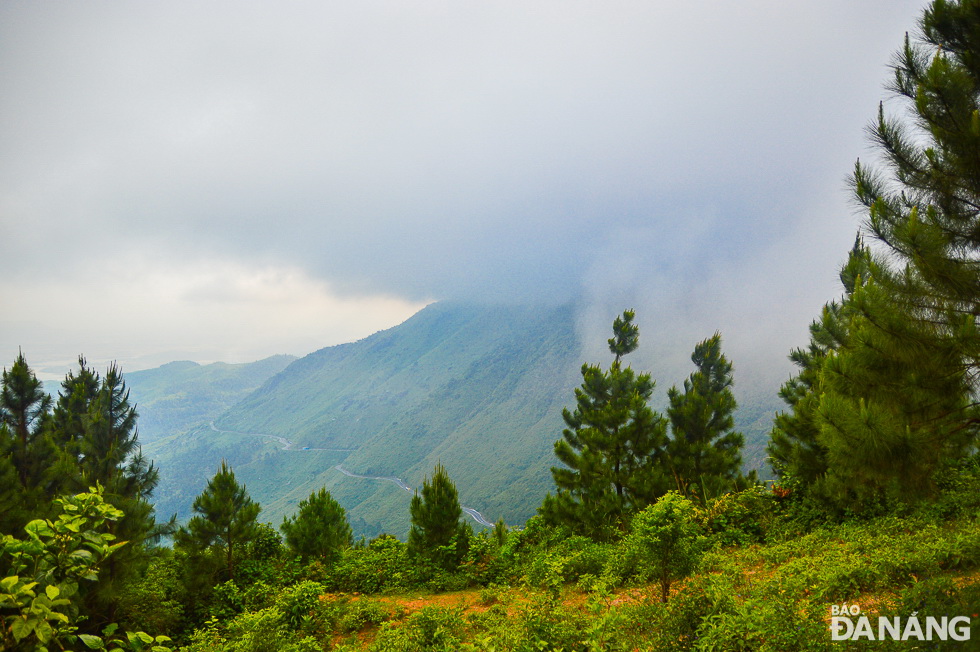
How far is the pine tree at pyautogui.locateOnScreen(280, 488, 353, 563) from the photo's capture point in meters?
13.5

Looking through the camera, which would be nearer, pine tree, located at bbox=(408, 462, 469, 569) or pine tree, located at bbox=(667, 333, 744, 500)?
pine tree, located at bbox=(408, 462, 469, 569)

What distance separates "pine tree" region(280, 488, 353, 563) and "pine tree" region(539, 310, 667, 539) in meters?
7.60

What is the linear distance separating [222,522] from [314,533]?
8.84ft

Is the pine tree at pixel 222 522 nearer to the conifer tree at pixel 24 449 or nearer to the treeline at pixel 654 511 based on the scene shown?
the treeline at pixel 654 511

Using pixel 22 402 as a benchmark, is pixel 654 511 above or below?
below

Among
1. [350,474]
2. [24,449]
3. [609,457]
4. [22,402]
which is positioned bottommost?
[350,474]

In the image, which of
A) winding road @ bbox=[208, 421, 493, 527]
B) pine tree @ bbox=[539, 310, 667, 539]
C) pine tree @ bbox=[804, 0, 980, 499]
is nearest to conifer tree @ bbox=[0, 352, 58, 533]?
pine tree @ bbox=[539, 310, 667, 539]

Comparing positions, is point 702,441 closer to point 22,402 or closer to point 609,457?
point 609,457

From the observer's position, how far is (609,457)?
16078mm

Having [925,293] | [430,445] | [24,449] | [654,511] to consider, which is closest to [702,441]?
[654,511]

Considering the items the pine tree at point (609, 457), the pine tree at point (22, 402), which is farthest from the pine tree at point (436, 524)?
the pine tree at point (22, 402)

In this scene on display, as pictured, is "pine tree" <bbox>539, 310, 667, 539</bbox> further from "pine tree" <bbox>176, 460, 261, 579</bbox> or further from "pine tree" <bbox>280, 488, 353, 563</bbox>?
"pine tree" <bbox>176, 460, 261, 579</bbox>

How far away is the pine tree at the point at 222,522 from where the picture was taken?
38.8 feet

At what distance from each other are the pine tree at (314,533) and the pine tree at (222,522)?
4.15 feet
